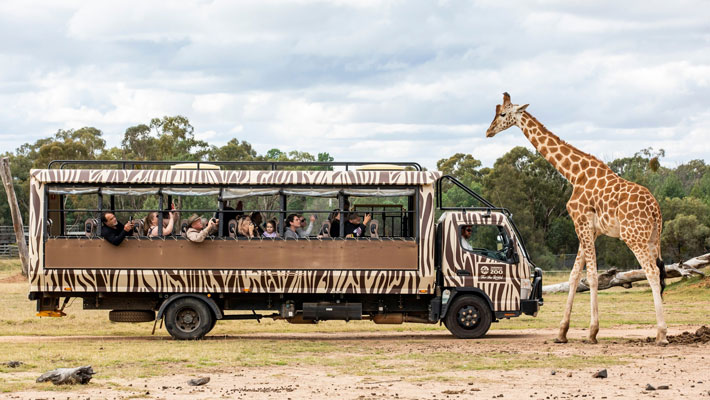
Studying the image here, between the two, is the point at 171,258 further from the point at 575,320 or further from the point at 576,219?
the point at 575,320

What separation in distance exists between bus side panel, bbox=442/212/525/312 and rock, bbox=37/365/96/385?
7933 mm

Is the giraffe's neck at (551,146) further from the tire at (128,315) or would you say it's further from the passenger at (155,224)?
the tire at (128,315)

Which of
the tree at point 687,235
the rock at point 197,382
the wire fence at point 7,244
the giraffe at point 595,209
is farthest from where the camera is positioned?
the wire fence at point 7,244

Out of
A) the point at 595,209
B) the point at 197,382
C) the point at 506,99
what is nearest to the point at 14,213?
the point at 506,99

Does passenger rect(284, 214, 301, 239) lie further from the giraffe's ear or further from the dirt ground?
the giraffe's ear

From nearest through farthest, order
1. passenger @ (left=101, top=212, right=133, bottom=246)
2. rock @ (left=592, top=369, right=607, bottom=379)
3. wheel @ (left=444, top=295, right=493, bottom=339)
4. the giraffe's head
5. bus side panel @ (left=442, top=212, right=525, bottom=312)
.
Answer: rock @ (left=592, top=369, right=607, bottom=379) < passenger @ (left=101, top=212, right=133, bottom=246) < bus side panel @ (left=442, top=212, right=525, bottom=312) < wheel @ (left=444, top=295, right=493, bottom=339) < the giraffe's head

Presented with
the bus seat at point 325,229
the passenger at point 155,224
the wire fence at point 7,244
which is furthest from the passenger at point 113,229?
the wire fence at point 7,244

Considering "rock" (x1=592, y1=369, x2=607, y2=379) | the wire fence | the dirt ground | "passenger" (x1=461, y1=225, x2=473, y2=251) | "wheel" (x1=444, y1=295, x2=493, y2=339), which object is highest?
the wire fence

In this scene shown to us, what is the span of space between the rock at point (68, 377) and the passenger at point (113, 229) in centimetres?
559

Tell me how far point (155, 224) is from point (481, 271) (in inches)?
249

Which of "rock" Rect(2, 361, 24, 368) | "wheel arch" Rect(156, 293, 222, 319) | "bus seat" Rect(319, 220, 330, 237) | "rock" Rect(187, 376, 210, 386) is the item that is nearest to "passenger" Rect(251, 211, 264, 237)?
"bus seat" Rect(319, 220, 330, 237)

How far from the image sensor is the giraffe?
1667 cm

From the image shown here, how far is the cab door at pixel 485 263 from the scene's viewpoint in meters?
17.8

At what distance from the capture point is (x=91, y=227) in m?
17.6
